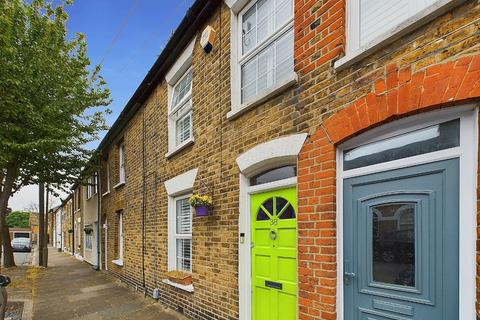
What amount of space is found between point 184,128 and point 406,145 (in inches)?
204

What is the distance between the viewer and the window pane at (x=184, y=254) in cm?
684

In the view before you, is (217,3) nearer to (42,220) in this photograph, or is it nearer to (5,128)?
(5,128)

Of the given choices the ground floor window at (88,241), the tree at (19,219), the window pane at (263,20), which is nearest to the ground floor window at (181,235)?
the window pane at (263,20)

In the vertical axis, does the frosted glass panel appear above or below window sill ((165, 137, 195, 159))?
above

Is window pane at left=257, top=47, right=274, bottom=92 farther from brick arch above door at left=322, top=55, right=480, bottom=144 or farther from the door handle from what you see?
the door handle

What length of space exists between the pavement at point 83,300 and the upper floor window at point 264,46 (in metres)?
4.34

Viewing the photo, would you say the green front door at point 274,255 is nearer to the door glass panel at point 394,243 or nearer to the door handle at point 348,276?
the door handle at point 348,276

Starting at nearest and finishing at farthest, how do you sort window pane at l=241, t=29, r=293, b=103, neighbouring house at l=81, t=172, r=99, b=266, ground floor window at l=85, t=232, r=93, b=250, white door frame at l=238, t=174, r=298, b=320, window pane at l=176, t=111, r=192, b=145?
window pane at l=241, t=29, r=293, b=103
white door frame at l=238, t=174, r=298, b=320
window pane at l=176, t=111, r=192, b=145
neighbouring house at l=81, t=172, r=99, b=266
ground floor window at l=85, t=232, r=93, b=250

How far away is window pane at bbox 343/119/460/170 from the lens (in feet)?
8.54

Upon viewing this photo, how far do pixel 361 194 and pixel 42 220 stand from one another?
1948 cm

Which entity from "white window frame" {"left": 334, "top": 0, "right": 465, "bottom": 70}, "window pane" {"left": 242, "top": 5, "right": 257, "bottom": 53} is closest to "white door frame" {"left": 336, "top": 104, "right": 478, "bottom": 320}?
"white window frame" {"left": 334, "top": 0, "right": 465, "bottom": 70}

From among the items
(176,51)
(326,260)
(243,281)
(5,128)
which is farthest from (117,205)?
(326,260)

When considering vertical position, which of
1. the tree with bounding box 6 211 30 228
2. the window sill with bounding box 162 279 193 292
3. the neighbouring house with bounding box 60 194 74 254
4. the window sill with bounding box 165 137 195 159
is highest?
the window sill with bounding box 165 137 195 159

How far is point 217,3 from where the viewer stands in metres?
5.72
